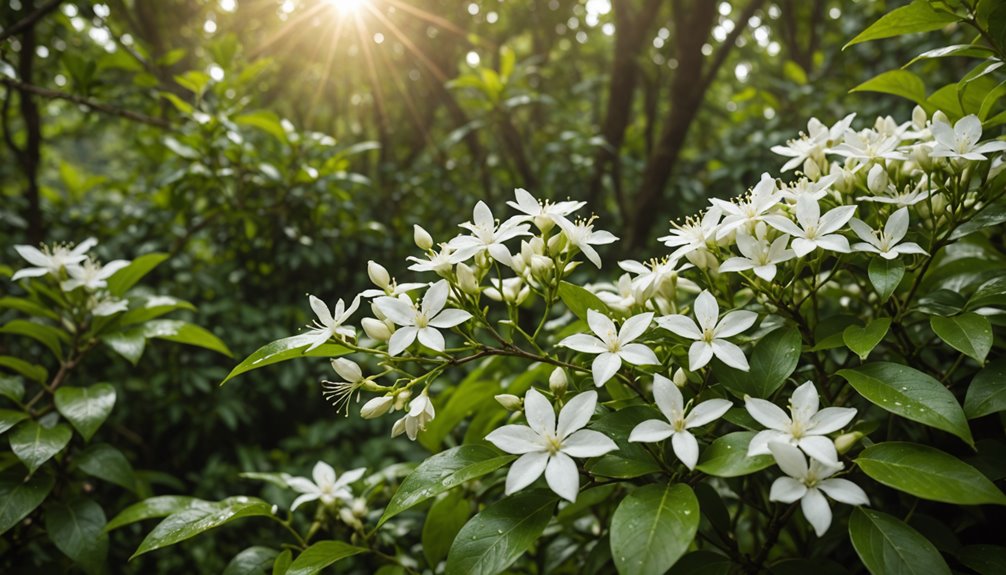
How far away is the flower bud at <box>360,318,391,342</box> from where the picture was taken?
3.17 ft

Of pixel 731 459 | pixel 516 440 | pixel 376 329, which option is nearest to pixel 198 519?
pixel 376 329

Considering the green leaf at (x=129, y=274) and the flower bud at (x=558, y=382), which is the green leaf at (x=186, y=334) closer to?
the green leaf at (x=129, y=274)

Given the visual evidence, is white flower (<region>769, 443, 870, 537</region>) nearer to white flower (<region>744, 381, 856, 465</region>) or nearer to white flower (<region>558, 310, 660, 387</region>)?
white flower (<region>744, 381, 856, 465</region>)

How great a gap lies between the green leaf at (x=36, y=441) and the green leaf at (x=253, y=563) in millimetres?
424

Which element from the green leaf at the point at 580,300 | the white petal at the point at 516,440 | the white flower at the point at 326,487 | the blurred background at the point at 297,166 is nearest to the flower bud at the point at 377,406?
the white petal at the point at 516,440

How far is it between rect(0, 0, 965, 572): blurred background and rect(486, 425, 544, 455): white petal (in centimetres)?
127

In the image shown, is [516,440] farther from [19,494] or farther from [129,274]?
[129,274]

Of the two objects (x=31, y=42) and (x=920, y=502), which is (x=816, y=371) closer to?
(x=920, y=502)

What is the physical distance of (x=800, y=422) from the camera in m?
0.82

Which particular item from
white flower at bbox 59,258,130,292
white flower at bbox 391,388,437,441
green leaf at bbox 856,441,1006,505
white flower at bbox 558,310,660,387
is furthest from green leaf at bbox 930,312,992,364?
white flower at bbox 59,258,130,292

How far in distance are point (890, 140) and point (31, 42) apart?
102 inches

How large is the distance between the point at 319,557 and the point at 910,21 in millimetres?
1327

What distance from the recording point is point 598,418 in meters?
0.96

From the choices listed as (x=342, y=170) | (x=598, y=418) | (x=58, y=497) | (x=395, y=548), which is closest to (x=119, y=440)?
(x=58, y=497)
